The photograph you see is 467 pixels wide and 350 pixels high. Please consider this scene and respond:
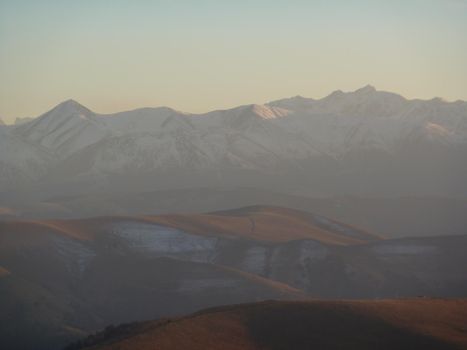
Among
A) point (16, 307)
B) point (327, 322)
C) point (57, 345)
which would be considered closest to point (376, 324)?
point (327, 322)

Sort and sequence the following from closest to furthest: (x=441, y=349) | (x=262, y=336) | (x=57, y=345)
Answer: (x=441, y=349) < (x=262, y=336) < (x=57, y=345)

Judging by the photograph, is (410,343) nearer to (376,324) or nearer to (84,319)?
(376,324)

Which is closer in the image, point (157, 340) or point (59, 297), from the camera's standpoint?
point (157, 340)

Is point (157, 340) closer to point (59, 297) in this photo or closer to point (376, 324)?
point (376, 324)

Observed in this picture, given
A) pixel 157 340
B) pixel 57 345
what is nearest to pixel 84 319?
pixel 57 345

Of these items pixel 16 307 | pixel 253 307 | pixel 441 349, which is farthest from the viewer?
pixel 16 307

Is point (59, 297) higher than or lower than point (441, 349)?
lower
